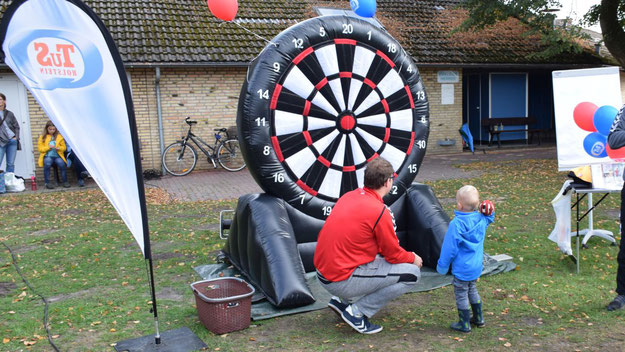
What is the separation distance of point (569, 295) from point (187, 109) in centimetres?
1091

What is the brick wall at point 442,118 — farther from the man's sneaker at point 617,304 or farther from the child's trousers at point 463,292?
the child's trousers at point 463,292

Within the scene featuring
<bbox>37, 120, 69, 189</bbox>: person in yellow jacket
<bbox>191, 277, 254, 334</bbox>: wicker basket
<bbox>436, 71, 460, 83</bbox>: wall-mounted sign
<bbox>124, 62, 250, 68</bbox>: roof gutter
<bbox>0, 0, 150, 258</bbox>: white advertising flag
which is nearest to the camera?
<bbox>0, 0, 150, 258</bbox>: white advertising flag

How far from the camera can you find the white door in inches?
499

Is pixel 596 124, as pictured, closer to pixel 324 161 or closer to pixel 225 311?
pixel 324 161

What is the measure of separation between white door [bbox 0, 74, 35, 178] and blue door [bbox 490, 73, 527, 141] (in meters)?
13.6

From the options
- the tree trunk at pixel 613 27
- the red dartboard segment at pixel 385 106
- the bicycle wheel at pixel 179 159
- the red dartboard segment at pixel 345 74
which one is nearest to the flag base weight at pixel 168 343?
the red dartboard segment at pixel 345 74

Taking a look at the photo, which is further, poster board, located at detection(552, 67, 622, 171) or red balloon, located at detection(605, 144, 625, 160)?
poster board, located at detection(552, 67, 622, 171)

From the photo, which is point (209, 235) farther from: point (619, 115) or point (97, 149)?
point (619, 115)

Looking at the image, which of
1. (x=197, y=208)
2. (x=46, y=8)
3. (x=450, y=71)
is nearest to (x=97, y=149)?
(x=46, y=8)

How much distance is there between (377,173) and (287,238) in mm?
1339

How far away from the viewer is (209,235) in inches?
291

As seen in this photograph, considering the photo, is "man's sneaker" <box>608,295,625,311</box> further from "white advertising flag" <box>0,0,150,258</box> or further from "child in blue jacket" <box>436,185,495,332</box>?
"white advertising flag" <box>0,0,150,258</box>

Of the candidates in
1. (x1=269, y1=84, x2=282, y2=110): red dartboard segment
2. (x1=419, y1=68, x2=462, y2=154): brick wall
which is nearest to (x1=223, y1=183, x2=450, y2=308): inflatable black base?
(x1=269, y1=84, x2=282, y2=110): red dartboard segment

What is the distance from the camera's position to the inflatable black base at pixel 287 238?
15.1 feet
